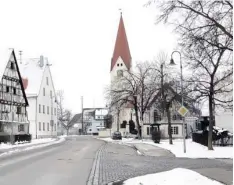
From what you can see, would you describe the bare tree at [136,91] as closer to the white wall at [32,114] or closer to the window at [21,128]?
the window at [21,128]

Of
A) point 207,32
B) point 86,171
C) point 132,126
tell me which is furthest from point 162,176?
point 132,126

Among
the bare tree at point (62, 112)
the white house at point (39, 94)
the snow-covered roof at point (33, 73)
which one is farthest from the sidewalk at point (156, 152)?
the bare tree at point (62, 112)

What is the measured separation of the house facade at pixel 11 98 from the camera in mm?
51156

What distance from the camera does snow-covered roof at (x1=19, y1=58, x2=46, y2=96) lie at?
71250mm

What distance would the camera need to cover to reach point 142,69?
5556 centimetres

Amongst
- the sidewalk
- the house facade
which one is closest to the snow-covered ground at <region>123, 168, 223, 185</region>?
the sidewalk

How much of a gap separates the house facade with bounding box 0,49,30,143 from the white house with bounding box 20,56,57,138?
1161cm

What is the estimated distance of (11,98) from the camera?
5397 cm

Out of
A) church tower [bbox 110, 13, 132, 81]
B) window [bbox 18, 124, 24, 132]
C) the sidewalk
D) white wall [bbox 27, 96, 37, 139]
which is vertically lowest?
the sidewalk

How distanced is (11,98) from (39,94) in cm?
1723

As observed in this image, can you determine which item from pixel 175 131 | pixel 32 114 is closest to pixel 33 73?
pixel 32 114

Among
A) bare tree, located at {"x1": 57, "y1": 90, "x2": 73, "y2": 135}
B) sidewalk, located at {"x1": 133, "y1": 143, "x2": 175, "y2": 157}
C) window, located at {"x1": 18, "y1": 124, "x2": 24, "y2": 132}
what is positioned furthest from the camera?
bare tree, located at {"x1": 57, "y1": 90, "x2": 73, "y2": 135}

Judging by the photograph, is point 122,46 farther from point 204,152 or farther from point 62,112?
point 204,152

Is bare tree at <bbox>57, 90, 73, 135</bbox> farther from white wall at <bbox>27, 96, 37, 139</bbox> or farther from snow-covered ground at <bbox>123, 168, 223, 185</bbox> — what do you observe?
snow-covered ground at <bbox>123, 168, 223, 185</bbox>
